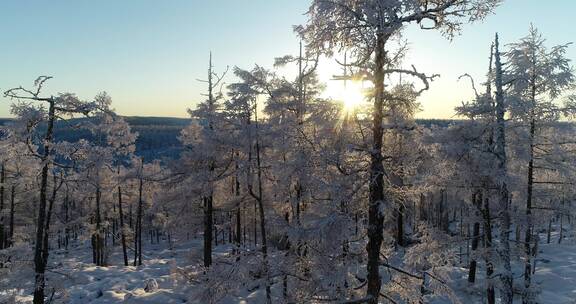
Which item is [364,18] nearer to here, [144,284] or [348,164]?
[348,164]

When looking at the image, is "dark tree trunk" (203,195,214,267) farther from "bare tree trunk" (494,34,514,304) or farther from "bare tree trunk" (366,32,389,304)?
"bare tree trunk" (366,32,389,304)

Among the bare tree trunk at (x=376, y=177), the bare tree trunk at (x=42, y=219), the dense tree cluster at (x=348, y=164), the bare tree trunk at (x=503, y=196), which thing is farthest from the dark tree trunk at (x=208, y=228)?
the bare tree trunk at (x=376, y=177)

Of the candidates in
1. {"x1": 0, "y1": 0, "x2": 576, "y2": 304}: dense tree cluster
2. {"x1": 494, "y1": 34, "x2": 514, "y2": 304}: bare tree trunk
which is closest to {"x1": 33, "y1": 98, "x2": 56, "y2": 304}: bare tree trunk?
{"x1": 0, "y1": 0, "x2": 576, "y2": 304}: dense tree cluster

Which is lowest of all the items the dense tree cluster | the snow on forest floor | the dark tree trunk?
the snow on forest floor

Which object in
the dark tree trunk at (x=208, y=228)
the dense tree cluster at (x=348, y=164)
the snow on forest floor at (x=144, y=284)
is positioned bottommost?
the snow on forest floor at (x=144, y=284)

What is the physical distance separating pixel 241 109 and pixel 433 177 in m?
7.72

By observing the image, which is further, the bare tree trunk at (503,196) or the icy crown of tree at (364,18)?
the bare tree trunk at (503,196)

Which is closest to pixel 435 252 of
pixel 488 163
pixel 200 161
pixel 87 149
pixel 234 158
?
pixel 488 163

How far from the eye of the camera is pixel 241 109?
16.8m

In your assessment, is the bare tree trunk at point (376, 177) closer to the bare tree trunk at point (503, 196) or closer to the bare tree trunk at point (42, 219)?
the bare tree trunk at point (503, 196)

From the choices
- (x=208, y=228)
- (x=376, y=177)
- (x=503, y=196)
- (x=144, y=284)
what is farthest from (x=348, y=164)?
(x=144, y=284)

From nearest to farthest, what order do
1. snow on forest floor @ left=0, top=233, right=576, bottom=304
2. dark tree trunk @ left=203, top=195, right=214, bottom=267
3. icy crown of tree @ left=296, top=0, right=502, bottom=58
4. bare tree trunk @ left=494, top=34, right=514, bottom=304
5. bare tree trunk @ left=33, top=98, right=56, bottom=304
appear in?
icy crown of tree @ left=296, top=0, right=502, bottom=58 → bare tree trunk @ left=33, top=98, right=56, bottom=304 → snow on forest floor @ left=0, top=233, right=576, bottom=304 → bare tree trunk @ left=494, top=34, right=514, bottom=304 → dark tree trunk @ left=203, top=195, right=214, bottom=267

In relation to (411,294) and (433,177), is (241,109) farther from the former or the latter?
(411,294)

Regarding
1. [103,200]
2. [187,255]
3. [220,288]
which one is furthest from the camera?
[103,200]
